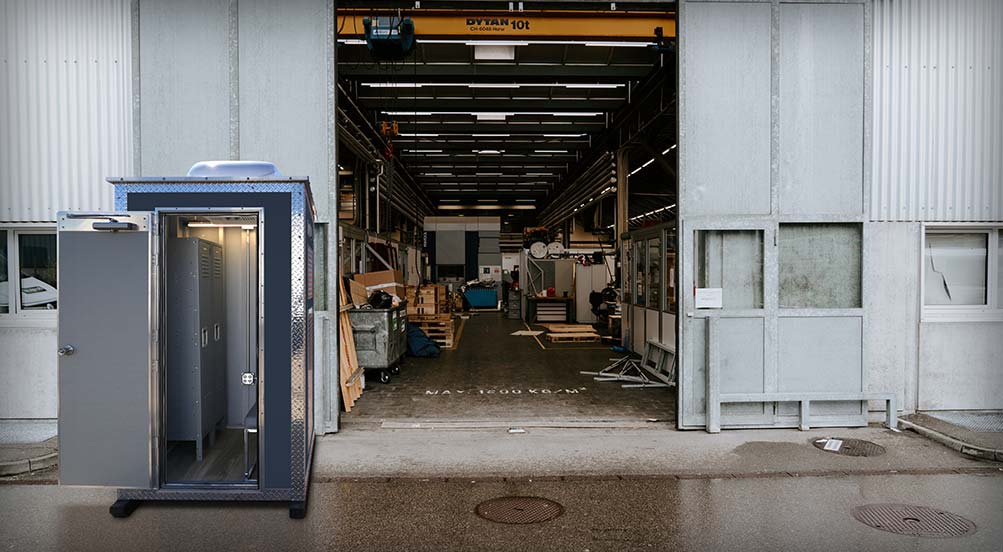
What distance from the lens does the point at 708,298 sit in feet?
21.3

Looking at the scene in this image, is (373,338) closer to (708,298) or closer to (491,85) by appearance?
(708,298)

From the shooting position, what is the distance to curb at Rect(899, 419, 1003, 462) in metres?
5.50

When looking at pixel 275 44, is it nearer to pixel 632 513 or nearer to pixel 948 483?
pixel 632 513

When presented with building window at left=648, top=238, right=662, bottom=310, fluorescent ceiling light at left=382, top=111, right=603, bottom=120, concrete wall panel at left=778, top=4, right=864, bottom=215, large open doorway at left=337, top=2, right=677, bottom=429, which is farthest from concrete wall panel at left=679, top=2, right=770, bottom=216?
fluorescent ceiling light at left=382, top=111, right=603, bottom=120

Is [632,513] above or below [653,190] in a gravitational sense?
below

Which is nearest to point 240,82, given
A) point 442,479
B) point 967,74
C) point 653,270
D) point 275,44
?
point 275,44

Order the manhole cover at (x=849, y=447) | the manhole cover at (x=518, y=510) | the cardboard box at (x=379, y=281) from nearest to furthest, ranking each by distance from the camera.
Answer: the manhole cover at (x=518, y=510) < the manhole cover at (x=849, y=447) < the cardboard box at (x=379, y=281)

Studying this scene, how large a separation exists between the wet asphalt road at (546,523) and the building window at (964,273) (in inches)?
110

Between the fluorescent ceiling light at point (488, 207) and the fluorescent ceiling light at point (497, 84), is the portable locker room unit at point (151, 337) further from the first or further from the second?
the fluorescent ceiling light at point (488, 207)

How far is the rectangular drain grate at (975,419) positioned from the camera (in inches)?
246

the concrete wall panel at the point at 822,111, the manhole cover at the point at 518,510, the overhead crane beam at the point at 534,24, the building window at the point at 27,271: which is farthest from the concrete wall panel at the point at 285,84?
the concrete wall panel at the point at 822,111

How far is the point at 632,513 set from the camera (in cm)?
436

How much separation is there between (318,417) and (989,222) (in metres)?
7.87

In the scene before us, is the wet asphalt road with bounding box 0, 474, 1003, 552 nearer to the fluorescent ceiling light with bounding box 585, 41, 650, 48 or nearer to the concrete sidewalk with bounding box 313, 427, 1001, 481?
the concrete sidewalk with bounding box 313, 427, 1001, 481
